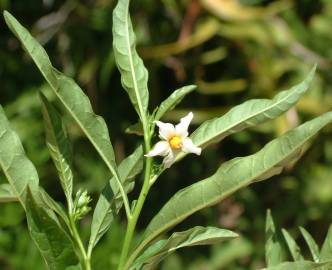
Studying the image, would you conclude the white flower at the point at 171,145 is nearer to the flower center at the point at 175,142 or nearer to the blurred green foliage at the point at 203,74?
the flower center at the point at 175,142

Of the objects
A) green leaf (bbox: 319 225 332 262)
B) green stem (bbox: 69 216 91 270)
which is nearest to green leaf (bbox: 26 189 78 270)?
green stem (bbox: 69 216 91 270)

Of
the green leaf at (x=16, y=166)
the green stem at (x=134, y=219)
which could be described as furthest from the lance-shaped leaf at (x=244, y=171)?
the green leaf at (x=16, y=166)

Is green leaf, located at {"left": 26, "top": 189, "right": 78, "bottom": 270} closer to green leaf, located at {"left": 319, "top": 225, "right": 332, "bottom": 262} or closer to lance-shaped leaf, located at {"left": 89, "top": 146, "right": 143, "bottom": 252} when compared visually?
lance-shaped leaf, located at {"left": 89, "top": 146, "right": 143, "bottom": 252}

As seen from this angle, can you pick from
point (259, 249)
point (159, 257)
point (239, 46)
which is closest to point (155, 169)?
point (159, 257)

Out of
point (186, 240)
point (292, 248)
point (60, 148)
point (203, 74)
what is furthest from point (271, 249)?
point (203, 74)

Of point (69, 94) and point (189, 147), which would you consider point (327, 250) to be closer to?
point (189, 147)

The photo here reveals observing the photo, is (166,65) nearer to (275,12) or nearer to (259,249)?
(275,12)
